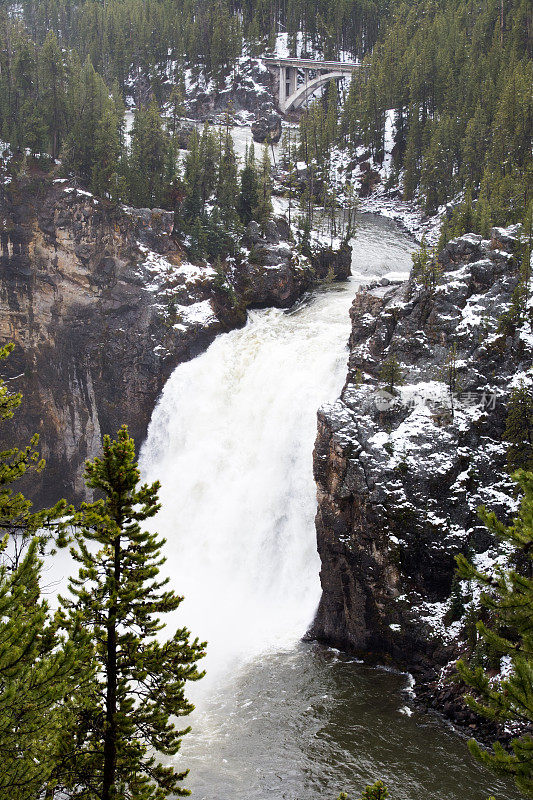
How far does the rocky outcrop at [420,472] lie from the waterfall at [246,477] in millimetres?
3512

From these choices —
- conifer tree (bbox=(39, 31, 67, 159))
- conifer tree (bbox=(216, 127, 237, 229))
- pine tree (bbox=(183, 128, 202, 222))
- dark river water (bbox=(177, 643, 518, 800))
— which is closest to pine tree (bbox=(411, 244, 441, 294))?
dark river water (bbox=(177, 643, 518, 800))

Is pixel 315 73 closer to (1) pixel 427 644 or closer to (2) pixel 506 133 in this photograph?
(2) pixel 506 133

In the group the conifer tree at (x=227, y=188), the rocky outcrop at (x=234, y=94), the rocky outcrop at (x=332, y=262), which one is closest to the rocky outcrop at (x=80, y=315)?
the conifer tree at (x=227, y=188)

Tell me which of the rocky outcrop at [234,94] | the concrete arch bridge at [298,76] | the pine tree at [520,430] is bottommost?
the pine tree at [520,430]

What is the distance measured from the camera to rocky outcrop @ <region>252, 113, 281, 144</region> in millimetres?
102562

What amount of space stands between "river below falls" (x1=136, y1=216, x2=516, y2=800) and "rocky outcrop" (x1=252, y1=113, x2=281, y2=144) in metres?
46.3

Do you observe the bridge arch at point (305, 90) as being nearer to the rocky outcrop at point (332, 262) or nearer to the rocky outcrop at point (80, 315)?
the rocky outcrop at point (332, 262)

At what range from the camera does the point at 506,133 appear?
64.0 metres

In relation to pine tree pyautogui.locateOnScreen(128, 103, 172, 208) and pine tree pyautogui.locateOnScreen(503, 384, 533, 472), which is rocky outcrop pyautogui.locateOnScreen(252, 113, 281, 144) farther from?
pine tree pyautogui.locateOnScreen(503, 384, 533, 472)

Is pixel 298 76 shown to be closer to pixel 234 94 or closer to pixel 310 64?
pixel 310 64

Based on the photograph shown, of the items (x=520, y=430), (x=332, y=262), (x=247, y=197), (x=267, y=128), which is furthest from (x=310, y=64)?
(x=520, y=430)

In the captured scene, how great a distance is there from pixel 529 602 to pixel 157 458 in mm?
40351

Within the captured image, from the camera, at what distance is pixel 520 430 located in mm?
35281

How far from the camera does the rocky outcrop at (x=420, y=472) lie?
34875 millimetres
